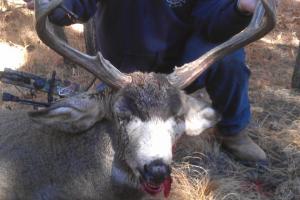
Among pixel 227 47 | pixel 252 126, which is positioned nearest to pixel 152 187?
pixel 227 47

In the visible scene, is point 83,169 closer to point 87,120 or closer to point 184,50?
point 87,120

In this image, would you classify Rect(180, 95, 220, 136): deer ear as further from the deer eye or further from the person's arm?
the person's arm

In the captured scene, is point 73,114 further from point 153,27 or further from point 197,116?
point 153,27

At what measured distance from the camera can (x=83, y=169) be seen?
4.46 m

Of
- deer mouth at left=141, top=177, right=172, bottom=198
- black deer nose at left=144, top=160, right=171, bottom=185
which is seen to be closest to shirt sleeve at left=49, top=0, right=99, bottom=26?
deer mouth at left=141, top=177, right=172, bottom=198

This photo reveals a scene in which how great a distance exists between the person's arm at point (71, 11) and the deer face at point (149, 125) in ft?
3.87

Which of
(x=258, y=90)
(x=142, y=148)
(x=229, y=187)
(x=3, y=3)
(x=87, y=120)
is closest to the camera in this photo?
(x=142, y=148)

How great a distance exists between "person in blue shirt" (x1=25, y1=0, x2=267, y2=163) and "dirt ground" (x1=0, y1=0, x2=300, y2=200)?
1.05 feet

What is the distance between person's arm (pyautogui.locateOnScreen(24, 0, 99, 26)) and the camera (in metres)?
4.88

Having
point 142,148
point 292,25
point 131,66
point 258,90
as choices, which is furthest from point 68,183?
point 292,25

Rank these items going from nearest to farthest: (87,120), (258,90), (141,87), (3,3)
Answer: (141,87), (87,120), (258,90), (3,3)

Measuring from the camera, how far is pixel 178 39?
18.7ft

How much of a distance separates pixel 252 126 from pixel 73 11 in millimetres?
2493

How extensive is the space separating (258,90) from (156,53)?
2359mm
